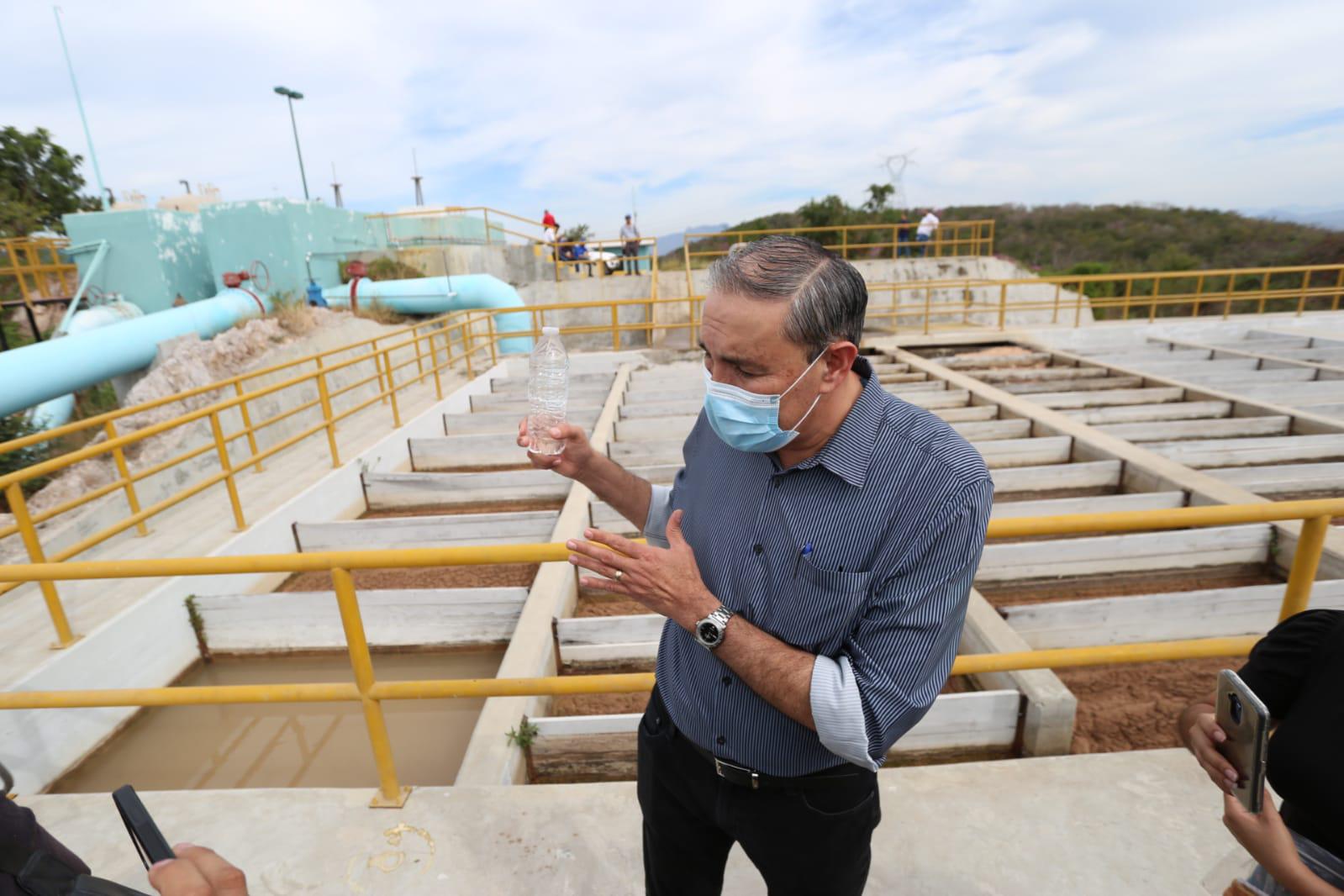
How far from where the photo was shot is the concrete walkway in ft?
7.20

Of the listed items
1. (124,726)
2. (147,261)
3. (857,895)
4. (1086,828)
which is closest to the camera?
(857,895)

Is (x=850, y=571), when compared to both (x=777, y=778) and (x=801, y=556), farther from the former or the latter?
(x=777, y=778)

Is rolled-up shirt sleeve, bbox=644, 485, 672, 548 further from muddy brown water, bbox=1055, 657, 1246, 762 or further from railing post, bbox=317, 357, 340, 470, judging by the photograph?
railing post, bbox=317, 357, 340, 470

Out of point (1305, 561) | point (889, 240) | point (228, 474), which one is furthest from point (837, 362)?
point (889, 240)

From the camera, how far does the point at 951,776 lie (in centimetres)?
261

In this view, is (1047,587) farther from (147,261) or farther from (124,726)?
(147,261)

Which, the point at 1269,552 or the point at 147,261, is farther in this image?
the point at 147,261

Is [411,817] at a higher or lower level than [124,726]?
higher

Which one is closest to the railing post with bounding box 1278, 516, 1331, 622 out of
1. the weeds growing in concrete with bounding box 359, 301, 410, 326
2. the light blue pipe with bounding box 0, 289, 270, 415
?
the light blue pipe with bounding box 0, 289, 270, 415

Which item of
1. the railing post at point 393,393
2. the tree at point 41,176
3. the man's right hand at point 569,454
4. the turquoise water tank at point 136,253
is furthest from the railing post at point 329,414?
the tree at point 41,176

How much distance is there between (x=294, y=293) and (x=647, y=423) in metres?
12.0

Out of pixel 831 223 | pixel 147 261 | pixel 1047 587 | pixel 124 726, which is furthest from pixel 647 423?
pixel 831 223

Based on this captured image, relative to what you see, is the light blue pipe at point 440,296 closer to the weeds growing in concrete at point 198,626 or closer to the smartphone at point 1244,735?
the weeds growing in concrete at point 198,626

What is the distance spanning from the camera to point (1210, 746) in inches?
52.1
